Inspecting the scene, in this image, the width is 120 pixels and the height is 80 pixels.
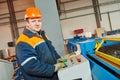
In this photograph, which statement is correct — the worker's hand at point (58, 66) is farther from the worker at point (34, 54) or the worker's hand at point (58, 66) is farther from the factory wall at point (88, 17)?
the factory wall at point (88, 17)

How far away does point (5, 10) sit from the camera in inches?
385

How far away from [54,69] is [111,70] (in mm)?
537

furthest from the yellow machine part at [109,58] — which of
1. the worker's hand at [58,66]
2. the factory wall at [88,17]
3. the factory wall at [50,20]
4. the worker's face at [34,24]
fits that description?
the factory wall at [88,17]

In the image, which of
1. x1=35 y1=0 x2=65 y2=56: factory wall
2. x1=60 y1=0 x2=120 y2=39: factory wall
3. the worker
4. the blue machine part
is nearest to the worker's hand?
the worker

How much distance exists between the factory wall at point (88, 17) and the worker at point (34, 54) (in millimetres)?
7288

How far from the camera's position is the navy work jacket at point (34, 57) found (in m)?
2.01

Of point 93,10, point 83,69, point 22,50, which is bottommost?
point 83,69

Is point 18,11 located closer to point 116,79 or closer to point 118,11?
point 118,11

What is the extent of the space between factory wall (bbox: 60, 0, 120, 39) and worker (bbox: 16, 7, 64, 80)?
7288mm

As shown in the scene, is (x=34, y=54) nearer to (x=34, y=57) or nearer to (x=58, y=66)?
(x=34, y=57)

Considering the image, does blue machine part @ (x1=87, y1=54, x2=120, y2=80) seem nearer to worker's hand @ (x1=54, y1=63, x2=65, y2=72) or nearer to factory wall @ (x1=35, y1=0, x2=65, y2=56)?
worker's hand @ (x1=54, y1=63, x2=65, y2=72)

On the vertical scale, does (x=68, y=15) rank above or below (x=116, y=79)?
above

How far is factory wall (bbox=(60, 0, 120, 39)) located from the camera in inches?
372

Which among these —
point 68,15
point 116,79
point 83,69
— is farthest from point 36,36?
point 68,15
